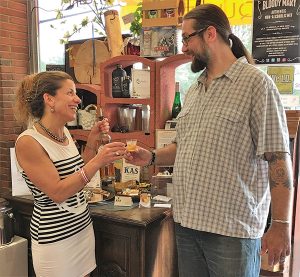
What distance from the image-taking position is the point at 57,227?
1.66 metres

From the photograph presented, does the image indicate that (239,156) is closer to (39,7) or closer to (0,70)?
(0,70)

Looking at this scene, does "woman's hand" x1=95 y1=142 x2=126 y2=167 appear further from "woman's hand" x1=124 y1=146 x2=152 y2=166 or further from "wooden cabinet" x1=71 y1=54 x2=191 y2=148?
"wooden cabinet" x1=71 y1=54 x2=191 y2=148

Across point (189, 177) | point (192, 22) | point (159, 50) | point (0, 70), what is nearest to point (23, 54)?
point (0, 70)

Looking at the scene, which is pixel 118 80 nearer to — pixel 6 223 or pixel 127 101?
pixel 127 101

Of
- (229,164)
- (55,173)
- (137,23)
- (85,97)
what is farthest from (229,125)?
(85,97)

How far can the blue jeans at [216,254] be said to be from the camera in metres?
1.36

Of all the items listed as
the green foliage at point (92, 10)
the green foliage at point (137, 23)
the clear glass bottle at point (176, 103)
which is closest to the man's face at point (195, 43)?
the clear glass bottle at point (176, 103)

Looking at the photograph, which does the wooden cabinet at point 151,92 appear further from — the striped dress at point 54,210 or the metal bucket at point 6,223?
the metal bucket at point 6,223

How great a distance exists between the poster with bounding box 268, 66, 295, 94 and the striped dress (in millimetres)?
1280

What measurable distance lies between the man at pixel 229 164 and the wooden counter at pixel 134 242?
0.35m

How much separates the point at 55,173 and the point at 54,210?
21 centimetres

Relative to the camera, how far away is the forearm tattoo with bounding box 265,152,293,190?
4.14 ft

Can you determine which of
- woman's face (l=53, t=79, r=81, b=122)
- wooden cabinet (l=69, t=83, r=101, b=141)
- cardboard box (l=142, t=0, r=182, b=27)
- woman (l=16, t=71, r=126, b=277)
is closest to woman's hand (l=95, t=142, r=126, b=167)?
woman (l=16, t=71, r=126, b=277)

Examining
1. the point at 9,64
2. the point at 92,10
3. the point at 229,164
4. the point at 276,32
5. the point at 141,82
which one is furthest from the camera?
the point at 9,64
